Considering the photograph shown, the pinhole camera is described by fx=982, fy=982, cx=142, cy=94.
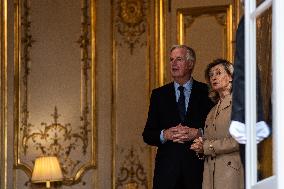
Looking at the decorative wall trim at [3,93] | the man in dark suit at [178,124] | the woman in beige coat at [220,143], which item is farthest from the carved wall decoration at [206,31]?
the woman in beige coat at [220,143]

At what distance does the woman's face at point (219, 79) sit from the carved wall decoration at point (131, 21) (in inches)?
115

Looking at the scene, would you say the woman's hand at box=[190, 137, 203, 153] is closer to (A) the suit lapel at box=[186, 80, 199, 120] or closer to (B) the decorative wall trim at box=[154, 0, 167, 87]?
(A) the suit lapel at box=[186, 80, 199, 120]

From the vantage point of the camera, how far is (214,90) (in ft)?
18.1

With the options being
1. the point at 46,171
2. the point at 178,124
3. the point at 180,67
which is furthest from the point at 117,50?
the point at 178,124

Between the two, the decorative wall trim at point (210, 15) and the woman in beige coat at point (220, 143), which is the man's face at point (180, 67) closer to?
the woman in beige coat at point (220, 143)

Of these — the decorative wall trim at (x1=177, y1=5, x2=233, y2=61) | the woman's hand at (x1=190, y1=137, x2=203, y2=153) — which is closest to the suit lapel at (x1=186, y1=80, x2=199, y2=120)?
the woman's hand at (x1=190, y1=137, x2=203, y2=153)

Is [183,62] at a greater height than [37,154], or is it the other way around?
[183,62]

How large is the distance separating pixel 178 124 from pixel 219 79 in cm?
67

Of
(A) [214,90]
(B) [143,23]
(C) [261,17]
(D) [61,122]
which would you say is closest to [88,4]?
(B) [143,23]

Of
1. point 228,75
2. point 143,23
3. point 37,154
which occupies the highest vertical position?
point 143,23

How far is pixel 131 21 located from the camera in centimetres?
841

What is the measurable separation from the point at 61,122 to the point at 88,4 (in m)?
1.05

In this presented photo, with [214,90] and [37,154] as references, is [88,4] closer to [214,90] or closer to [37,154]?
[37,154]
